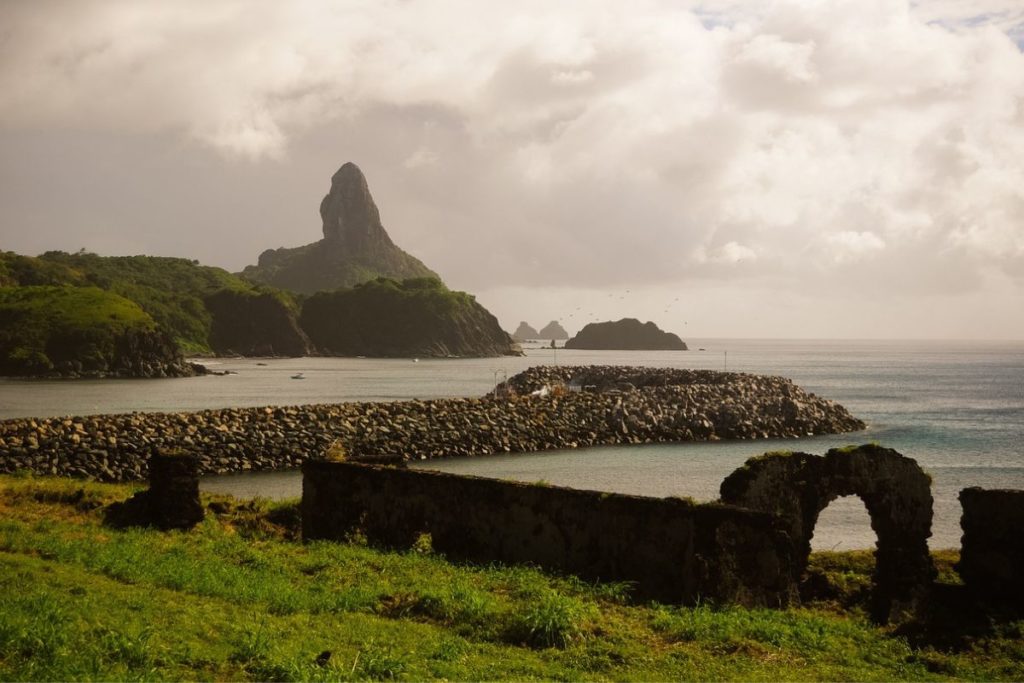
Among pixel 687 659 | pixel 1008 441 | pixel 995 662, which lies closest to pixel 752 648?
pixel 687 659

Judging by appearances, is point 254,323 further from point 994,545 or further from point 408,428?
point 994,545

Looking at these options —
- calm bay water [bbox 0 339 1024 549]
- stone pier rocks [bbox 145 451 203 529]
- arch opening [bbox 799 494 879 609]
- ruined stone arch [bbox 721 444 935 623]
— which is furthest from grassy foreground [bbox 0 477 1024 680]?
calm bay water [bbox 0 339 1024 549]

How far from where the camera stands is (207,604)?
940 cm

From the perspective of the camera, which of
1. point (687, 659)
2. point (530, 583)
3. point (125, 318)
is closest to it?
point (687, 659)

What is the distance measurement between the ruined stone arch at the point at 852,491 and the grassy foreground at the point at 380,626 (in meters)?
0.82

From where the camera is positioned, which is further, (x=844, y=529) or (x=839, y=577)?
(x=844, y=529)

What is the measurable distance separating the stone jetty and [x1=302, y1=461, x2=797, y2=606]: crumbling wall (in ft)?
36.1

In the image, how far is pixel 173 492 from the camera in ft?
47.8

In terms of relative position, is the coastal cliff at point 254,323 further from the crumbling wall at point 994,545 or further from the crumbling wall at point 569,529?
the crumbling wall at point 994,545

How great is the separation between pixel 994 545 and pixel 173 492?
1225 cm

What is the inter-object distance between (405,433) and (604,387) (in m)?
36.4

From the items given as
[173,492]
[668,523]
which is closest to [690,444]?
[173,492]

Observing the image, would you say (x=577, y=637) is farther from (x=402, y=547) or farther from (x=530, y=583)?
(x=402, y=547)

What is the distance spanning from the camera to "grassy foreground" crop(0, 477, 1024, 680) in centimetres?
751
